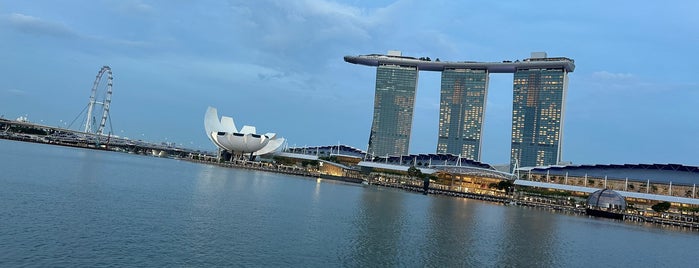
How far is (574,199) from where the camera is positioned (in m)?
101

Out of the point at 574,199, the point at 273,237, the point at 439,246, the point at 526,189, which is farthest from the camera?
the point at 526,189

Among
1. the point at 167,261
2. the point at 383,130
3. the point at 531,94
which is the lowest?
the point at 167,261

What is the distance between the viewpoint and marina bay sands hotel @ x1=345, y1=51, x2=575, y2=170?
162500 millimetres

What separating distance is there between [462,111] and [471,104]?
3.56 m

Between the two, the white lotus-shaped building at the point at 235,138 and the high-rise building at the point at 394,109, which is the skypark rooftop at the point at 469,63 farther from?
the white lotus-shaped building at the point at 235,138

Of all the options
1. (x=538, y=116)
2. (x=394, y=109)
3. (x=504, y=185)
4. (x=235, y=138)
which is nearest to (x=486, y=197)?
(x=504, y=185)

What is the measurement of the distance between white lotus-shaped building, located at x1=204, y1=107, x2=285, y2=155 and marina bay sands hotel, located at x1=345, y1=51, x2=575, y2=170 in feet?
157

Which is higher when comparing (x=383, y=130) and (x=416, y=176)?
(x=383, y=130)

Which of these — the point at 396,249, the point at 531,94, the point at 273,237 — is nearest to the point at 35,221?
the point at 273,237

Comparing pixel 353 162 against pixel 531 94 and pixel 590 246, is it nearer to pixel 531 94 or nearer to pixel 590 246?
pixel 531 94

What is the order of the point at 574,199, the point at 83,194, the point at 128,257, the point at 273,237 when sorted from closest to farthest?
the point at 128,257
the point at 273,237
the point at 83,194
the point at 574,199

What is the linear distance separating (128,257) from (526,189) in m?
100

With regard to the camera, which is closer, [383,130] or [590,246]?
[590,246]

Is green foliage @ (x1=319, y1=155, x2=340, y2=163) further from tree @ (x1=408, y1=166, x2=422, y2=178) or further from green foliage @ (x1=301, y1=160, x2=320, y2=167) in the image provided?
tree @ (x1=408, y1=166, x2=422, y2=178)
